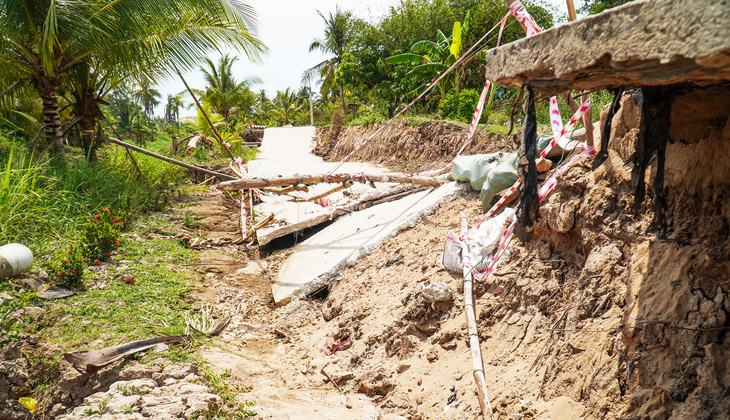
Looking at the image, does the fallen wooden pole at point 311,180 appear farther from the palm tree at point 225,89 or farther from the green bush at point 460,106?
the palm tree at point 225,89

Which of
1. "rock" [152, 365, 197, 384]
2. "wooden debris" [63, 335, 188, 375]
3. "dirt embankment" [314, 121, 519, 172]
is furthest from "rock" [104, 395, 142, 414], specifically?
"dirt embankment" [314, 121, 519, 172]

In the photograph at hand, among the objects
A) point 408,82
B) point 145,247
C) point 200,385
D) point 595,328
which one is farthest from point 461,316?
point 408,82

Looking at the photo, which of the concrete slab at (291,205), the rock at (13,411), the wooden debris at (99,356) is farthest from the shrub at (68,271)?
the concrete slab at (291,205)

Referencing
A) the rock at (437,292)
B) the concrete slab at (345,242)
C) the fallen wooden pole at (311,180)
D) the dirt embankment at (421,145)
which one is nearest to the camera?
the rock at (437,292)

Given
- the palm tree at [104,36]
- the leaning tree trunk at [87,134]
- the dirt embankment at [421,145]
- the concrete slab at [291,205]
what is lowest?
the concrete slab at [291,205]

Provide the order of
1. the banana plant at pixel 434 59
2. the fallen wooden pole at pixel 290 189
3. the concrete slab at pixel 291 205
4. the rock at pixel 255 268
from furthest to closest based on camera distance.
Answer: the banana plant at pixel 434 59, the concrete slab at pixel 291 205, the fallen wooden pole at pixel 290 189, the rock at pixel 255 268

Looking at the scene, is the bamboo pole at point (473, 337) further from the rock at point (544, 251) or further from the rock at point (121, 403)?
the rock at point (121, 403)

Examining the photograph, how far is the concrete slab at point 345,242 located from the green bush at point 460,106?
690cm

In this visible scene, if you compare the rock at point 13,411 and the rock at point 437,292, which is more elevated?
the rock at point 437,292

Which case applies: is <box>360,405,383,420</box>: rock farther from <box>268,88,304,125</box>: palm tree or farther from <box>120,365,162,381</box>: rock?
<box>268,88,304,125</box>: palm tree

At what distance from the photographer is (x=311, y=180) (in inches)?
265

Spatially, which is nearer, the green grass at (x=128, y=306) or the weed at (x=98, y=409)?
the weed at (x=98, y=409)

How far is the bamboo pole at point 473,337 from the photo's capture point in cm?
270

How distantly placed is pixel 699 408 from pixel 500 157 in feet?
12.3
